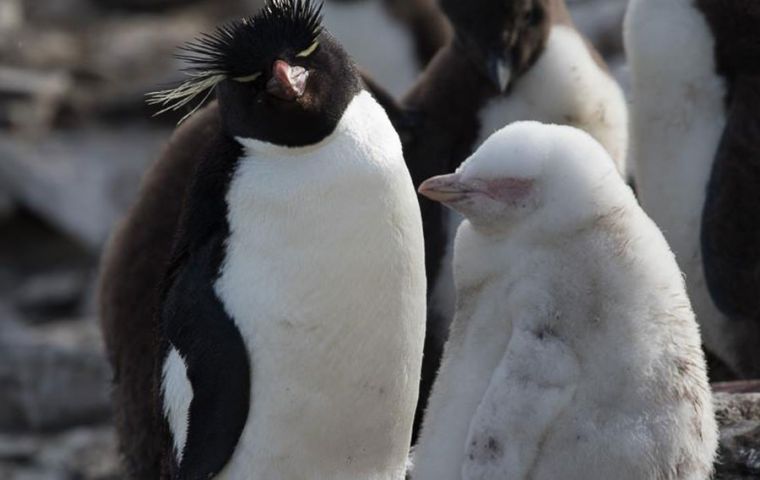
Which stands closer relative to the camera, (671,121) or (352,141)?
(352,141)

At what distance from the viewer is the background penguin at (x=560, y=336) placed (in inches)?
173

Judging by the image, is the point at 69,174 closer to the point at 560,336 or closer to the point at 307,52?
the point at 307,52

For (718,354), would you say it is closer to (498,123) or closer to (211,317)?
(498,123)

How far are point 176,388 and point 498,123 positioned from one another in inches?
77.9

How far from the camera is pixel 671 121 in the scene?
6.10 m

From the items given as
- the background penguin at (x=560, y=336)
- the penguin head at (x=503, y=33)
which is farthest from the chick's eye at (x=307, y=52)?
the penguin head at (x=503, y=33)

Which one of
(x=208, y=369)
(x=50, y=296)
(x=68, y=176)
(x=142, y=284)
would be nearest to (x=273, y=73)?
(x=208, y=369)

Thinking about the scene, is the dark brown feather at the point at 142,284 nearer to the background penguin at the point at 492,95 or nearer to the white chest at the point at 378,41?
the background penguin at the point at 492,95

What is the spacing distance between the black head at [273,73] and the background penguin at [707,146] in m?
1.71

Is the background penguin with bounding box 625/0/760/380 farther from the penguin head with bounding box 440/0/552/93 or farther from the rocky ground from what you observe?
the rocky ground

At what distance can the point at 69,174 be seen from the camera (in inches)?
508

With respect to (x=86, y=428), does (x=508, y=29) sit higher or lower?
higher

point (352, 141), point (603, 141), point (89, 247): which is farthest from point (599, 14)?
point (352, 141)

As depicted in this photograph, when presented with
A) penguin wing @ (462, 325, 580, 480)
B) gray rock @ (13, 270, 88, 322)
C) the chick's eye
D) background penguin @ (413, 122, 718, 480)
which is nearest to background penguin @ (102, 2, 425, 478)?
the chick's eye
